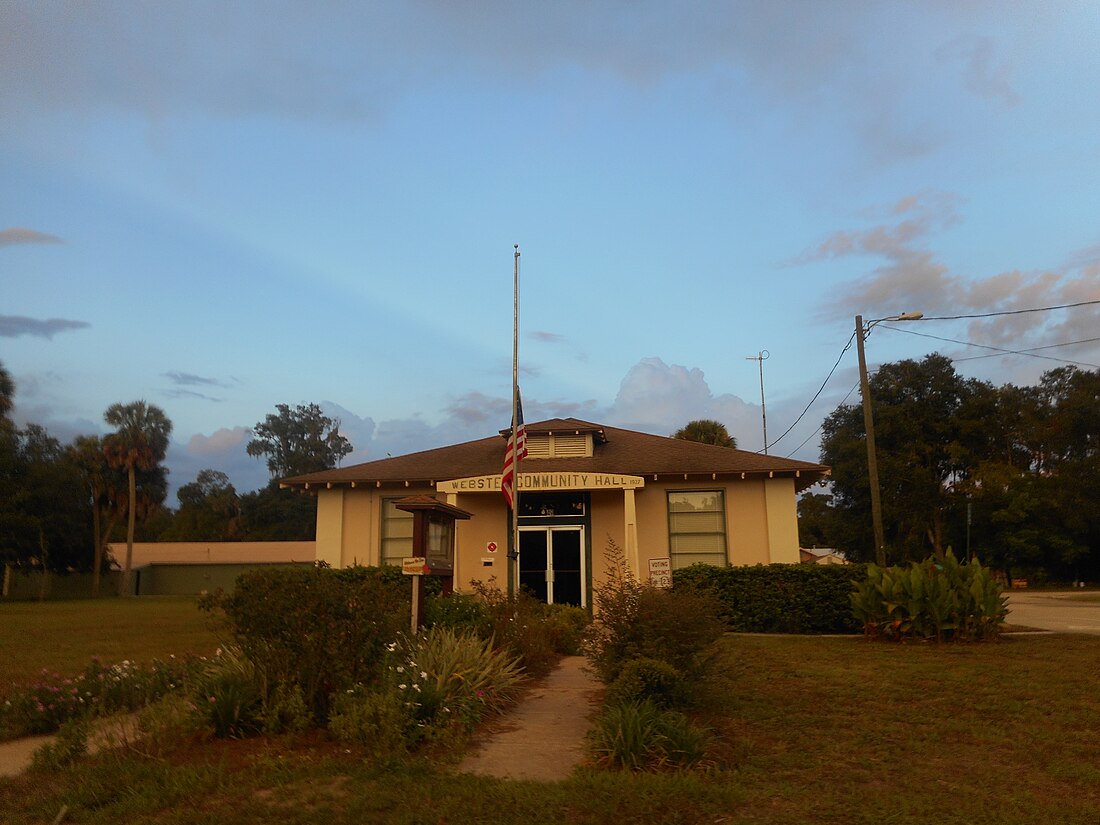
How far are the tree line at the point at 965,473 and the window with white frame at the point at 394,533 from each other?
35.0m

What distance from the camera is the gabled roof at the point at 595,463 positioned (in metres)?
18.8

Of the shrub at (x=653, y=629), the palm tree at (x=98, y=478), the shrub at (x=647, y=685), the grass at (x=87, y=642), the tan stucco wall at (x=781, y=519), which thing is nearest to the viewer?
the shrub at (x=647, y=685)

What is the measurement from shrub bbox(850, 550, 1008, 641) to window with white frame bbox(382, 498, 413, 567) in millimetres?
10251

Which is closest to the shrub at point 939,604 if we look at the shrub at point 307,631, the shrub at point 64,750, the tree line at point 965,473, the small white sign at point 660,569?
the small white sign at point 660,569

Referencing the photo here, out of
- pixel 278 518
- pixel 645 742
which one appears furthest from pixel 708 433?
pixel 278 518

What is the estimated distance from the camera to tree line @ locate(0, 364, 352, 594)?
4525cm

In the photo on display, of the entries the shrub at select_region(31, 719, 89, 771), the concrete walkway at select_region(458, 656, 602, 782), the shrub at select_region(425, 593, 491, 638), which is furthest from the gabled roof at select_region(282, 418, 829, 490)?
the shrub at select_region(31, 719, 89, 771)

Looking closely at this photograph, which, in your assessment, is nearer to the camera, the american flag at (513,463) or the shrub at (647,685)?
the shrub at (647,685)

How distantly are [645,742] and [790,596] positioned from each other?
36.1 feet

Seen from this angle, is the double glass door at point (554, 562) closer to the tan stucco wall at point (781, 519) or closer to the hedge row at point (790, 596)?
the hedge row at point (790, 596)

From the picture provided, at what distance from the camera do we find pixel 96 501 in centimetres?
5228

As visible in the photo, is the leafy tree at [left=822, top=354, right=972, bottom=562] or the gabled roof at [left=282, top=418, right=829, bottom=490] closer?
the gabled roof at [left=282, top=418, right=829, bottom=490]

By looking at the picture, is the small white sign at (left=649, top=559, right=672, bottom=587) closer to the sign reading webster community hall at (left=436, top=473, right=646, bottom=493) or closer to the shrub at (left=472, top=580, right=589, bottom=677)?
the shrub at (left=472, top=580, right=589, bottom=677)

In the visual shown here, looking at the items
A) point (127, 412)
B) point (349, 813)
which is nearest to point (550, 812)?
point (349, 813)
